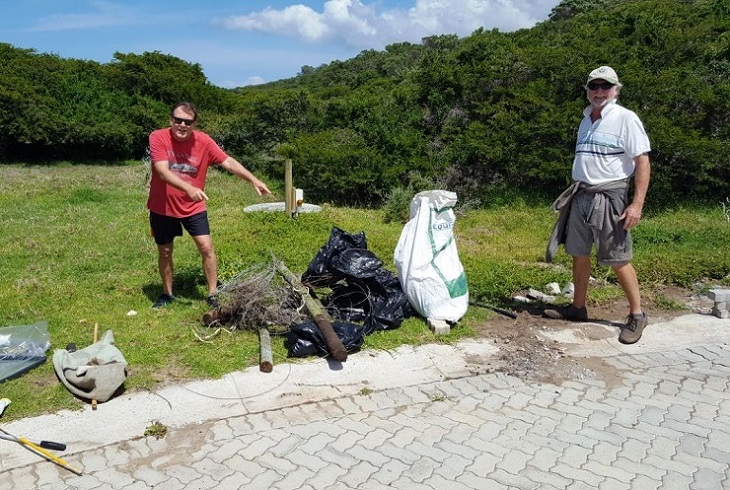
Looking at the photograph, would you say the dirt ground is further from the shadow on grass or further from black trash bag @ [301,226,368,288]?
the shadow on grass

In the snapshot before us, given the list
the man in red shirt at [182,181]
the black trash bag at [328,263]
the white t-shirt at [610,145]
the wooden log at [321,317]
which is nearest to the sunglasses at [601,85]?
the white t-shirt at [610,145]

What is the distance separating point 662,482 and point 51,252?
6.42 m

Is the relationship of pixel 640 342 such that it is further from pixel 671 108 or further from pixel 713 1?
pixel 713 1

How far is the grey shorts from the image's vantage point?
14.9 ft

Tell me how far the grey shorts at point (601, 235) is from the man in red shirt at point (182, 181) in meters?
2.49

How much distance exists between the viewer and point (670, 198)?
9547mm

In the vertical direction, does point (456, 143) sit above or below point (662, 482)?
above

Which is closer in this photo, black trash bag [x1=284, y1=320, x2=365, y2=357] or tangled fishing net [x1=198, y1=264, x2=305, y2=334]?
black trash bag [x1=284, y1=320, x2=365, y2=357]

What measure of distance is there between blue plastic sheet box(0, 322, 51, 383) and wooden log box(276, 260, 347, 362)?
5.89ft

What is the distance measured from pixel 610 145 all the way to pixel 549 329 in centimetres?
152

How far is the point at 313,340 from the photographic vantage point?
4352 mm

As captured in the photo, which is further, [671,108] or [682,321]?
[671,108]

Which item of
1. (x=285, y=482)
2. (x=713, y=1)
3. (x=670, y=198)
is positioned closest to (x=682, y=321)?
(x=285, y=482)

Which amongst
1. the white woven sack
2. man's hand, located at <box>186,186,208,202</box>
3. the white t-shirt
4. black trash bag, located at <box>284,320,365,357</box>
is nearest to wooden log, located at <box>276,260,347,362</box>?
black trash bag, located at <box>284,320,365,357</box>
